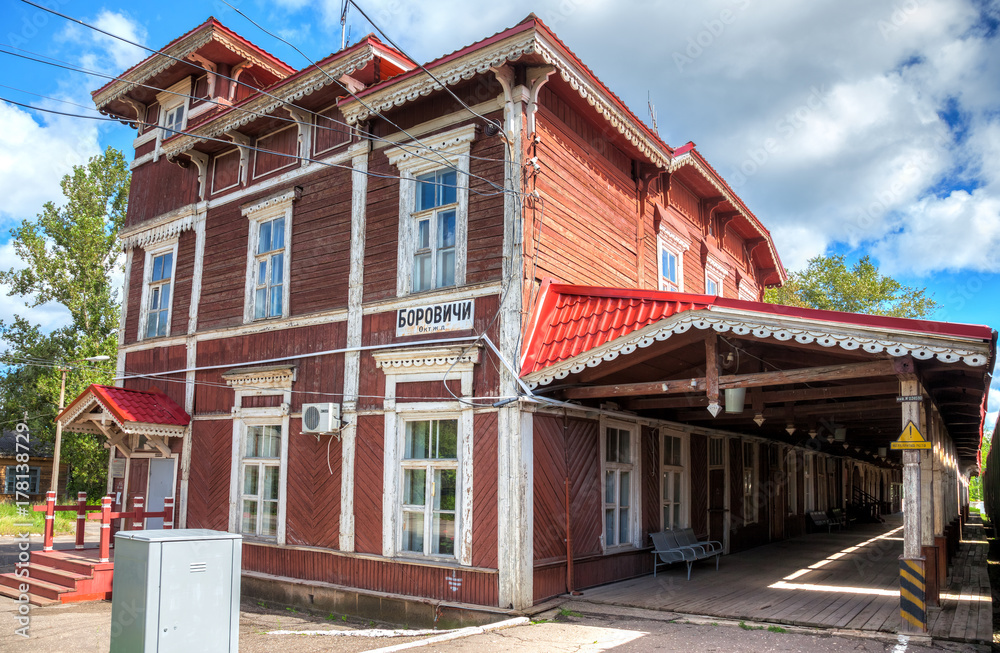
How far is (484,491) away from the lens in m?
9.21

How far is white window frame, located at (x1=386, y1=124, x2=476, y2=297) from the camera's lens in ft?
33.0

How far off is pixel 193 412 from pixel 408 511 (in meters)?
5.72

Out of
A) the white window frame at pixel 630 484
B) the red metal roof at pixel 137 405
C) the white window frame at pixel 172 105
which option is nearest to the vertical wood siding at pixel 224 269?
the red metal roof at pixel 137 405

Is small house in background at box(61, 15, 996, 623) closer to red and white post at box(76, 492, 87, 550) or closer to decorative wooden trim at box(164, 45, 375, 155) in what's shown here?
decorative wooden trim at box(164, 45, 375, 155)

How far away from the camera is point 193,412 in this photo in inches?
533

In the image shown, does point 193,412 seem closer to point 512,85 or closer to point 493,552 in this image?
point 493,552

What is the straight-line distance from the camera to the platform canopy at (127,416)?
1276cm

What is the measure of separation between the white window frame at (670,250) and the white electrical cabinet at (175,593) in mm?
10030

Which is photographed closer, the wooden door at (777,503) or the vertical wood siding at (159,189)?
the vertical wood siding at (159,189)

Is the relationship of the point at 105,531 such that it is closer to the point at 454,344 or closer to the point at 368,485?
the point at 368,485

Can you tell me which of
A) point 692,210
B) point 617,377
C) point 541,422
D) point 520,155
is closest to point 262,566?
point 541,422

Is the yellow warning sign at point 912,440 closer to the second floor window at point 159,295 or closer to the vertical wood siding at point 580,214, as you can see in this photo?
the vertical wood siding at point 580,214

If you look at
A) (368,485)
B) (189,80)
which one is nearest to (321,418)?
(368,485)

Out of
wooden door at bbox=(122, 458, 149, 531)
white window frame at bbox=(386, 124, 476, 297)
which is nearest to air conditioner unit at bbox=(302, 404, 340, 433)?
white window frame at bbox=(386, 124, 476, 297)
